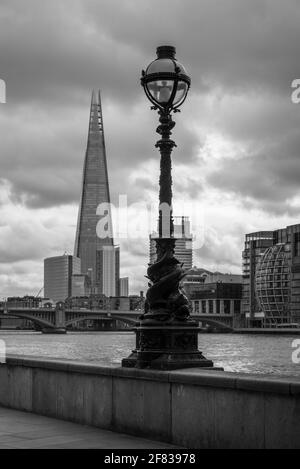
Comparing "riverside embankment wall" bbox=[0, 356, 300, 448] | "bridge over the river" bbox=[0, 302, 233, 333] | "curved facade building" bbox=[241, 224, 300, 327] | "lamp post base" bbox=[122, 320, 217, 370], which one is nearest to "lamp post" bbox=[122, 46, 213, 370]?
"lamp post base" bbox=[122, 320, 217, 370]

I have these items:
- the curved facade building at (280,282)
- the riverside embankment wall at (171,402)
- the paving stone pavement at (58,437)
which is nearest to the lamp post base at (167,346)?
the riverside embankment wall at (171,402)

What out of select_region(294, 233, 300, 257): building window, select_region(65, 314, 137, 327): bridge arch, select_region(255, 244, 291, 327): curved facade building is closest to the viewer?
select_region(65, 314, 137, 327): bridge arch

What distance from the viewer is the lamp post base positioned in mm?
10680

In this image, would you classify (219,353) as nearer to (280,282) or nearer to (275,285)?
(280,282)

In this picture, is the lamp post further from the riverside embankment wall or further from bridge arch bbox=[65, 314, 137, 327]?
bridge arch bbox=[65, 314, 137, 327]

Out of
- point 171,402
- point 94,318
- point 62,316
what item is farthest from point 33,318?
point 171,402

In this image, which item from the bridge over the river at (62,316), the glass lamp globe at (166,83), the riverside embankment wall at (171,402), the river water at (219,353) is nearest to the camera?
the riverside embankment wall at (171,402)

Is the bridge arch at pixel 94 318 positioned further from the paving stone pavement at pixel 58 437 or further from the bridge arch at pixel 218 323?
the paving stone pavement at pixel 58 437

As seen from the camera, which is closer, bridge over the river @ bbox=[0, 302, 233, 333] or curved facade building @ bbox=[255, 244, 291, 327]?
bridge over the river @ bbox=[0, 302, 233, 333]

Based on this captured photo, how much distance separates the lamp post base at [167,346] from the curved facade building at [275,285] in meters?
172

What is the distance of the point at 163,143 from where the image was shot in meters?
11.6

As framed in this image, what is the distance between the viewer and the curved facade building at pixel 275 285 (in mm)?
182688

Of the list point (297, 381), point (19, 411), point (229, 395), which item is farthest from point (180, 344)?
point (19, 411)
